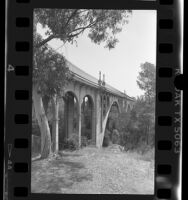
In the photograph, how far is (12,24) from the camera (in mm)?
2943

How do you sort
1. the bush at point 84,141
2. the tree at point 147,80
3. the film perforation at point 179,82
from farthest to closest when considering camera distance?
1. the bush at point 84,141
2. the tree at point 147,80
3. the film perforation at point 179,82

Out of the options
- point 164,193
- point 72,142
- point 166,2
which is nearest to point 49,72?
point 72,142

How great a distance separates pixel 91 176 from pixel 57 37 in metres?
1.88

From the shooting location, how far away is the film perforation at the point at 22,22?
2941 millimetres

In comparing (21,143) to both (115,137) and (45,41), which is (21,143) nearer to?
(115,137)

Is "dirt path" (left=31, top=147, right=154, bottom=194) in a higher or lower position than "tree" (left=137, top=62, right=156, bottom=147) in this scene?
lower

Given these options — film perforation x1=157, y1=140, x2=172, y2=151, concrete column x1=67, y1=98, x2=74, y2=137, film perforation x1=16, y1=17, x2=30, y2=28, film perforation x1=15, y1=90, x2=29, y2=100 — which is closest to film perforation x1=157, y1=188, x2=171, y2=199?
film perforation x1=157, y1=140, x2=172, y2=151

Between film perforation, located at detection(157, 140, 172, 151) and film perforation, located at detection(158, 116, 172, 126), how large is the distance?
21 centimetres

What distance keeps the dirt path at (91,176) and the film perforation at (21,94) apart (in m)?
0.84

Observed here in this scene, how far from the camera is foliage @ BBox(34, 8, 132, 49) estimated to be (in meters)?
3.09

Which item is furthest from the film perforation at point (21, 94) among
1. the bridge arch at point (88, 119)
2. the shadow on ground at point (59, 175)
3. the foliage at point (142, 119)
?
the foliage at point (142, 119)

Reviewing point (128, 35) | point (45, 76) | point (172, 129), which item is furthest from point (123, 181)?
point (128, 35)

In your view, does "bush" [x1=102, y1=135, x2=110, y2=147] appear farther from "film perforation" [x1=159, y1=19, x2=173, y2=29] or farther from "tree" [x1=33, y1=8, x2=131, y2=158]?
"film perforation" [x1=159, y1=19, x2=173, y2=29]

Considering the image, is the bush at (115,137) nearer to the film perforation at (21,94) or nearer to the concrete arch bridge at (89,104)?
the concrete arch bridge at (89,104)
